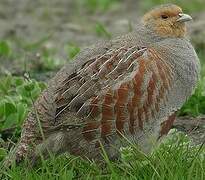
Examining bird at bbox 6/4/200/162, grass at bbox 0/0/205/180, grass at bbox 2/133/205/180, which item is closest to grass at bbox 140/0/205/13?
grass at bbox 0/0/205/180

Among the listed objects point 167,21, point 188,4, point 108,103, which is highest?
point 167,21

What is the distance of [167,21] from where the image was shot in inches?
242

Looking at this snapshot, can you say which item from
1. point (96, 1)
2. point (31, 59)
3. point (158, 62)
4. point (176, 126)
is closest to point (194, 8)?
point (96, 1)

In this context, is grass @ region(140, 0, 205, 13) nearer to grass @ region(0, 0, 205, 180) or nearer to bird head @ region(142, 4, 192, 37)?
grass @ region(0, 0, 205, 180)

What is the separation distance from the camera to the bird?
562 cm

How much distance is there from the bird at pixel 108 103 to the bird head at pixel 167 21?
257 millimetres

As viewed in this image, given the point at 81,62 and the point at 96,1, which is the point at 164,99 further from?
the point at 96,1

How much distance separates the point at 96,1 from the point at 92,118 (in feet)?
21.8

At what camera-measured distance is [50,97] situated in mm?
5770

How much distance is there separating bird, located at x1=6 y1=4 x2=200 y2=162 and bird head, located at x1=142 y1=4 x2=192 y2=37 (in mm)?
257

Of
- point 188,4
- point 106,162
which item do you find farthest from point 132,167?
point 188,4

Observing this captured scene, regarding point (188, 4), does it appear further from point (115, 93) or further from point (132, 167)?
point (132, 167)

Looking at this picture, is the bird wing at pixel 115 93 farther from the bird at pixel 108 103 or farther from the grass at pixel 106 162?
the grass at pixel 106 162

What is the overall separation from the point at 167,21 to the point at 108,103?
0.84 m
